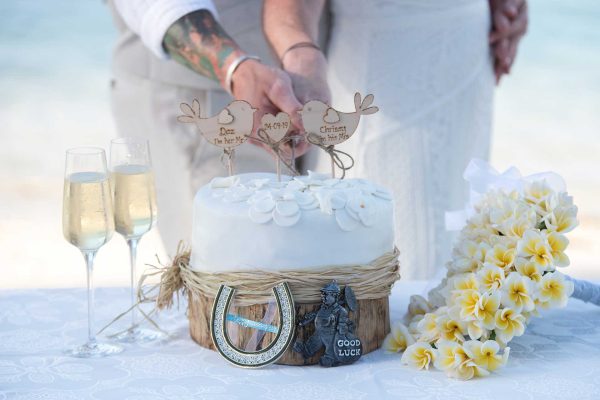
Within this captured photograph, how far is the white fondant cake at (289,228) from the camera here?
4.64 feet

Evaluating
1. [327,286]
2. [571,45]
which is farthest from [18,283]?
[571,45]

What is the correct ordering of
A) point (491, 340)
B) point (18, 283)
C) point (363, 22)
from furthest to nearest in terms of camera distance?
point (18, 283), point (363, 22), point (491, 340)

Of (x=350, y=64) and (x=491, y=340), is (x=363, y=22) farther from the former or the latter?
(x=491, y=340)

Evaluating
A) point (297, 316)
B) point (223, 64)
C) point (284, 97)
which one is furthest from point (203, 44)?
point (297, 316)

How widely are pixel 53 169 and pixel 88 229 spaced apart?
5.71m

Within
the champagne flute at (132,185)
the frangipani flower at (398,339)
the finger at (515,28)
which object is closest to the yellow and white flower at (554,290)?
the frangipani flower at (398,339)

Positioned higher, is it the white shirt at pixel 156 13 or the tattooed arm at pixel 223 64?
the white shirt at pixel 156 13

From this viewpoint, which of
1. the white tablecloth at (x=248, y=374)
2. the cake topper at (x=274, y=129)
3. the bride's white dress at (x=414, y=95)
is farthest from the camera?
the bride's white dress at (x=414, y=95)

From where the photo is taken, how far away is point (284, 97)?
1.78 m

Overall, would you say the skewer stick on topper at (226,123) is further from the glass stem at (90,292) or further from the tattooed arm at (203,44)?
the tattooed arm at (203,44)

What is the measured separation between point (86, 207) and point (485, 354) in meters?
0.61

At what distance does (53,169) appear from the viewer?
6941 millimetres

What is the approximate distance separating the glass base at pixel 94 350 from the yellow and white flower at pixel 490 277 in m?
0.56

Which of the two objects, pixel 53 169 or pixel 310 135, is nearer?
pixel 310 135
